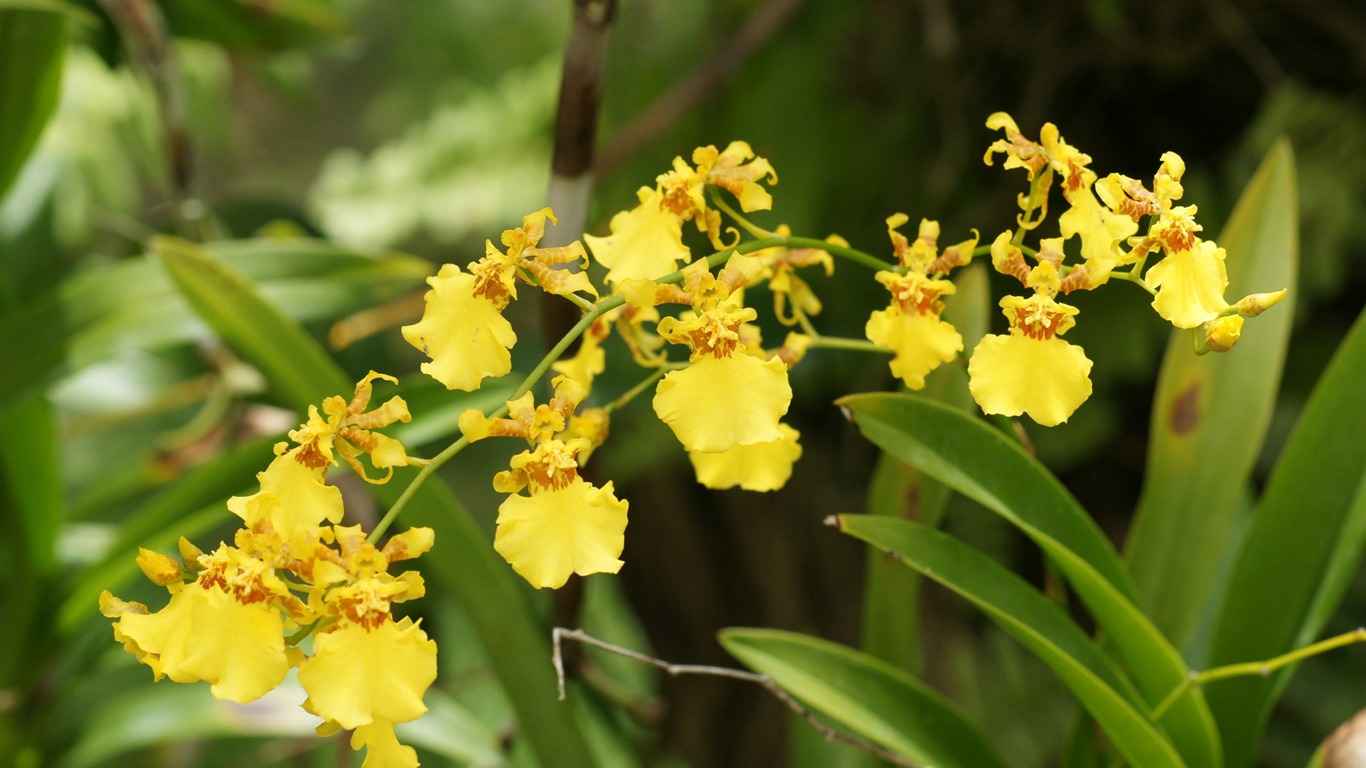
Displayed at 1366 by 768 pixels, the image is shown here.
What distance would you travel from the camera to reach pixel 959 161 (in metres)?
1.10

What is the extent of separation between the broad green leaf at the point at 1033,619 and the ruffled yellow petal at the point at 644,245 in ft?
0.45

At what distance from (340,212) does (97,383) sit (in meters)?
0.44

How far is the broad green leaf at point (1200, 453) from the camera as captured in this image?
597 mm

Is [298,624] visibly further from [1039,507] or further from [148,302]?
[148,302]

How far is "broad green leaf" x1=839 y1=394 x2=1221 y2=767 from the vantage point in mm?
447

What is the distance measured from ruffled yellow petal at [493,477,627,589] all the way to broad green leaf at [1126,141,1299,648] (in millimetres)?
392

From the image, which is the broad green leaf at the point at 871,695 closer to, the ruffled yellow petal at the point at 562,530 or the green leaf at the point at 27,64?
the ruffled yellow petal at the point at 562,530

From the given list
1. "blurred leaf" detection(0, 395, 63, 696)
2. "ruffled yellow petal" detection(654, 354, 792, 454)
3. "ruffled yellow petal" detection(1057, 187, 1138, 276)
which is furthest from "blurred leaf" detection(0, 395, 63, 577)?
"ruffled yellow petal" detection(1057, 187, 1138, 276)

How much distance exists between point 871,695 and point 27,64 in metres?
0.65

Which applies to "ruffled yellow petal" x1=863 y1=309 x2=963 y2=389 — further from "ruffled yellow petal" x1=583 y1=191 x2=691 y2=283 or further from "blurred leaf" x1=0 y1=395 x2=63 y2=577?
"blurred leaf" x1=0 y1=395 x2=63 y2=577

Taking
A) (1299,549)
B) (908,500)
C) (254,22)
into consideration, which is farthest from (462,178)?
(1299,549)

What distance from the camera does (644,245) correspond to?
391 mm

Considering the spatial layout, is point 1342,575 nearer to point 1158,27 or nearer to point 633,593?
point 1158,27

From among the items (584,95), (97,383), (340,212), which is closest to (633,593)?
(340,212)
